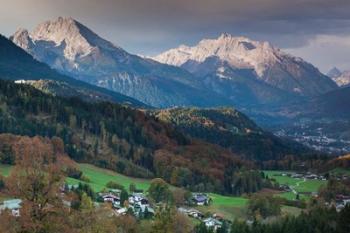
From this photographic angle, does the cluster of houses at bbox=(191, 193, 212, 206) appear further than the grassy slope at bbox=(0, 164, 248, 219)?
Yes

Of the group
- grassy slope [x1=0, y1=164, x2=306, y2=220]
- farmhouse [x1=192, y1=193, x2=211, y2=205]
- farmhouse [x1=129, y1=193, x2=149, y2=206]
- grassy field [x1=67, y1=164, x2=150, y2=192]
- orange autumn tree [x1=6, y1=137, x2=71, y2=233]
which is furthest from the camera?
grassy field [x1=67, y1=164, x2=150, y2=192]

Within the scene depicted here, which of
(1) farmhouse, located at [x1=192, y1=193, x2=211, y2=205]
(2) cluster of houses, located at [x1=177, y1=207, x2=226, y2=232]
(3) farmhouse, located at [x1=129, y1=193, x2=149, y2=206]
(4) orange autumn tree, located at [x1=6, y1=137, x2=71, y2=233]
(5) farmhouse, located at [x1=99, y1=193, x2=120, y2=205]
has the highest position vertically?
(4) orange autumn tree, located at [x1=6, y1=137, x2=71, y2=233]

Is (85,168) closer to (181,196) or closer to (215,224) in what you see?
(181,196)

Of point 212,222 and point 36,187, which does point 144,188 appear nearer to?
point 212,222

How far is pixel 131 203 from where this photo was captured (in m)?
145

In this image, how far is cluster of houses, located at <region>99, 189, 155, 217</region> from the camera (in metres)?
131

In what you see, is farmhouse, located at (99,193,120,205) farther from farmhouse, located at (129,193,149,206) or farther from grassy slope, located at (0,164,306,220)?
grassy slope, located at (0,164,306,220)

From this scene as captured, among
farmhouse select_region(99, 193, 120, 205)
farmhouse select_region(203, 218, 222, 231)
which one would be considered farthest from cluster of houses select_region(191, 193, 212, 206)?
farmhouse select_region(99, 193, 120, 205)

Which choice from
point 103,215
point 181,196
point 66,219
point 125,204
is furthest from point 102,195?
point 66,219

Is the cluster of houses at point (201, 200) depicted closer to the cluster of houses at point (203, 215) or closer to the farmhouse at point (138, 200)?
the cluster of houses at point (203, 215)

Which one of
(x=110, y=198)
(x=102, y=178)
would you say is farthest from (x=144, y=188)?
(x=110, y=198)

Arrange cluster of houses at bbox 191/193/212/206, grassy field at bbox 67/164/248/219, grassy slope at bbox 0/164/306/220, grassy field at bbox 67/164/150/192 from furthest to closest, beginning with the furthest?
1. grassy field at bbox 67/164/150/192
2. cluster of houses at bbox 191/193/212/206
3. grassy field at bbox 67/164/248/219
4. grassy slope at bbox 0/164/306/220

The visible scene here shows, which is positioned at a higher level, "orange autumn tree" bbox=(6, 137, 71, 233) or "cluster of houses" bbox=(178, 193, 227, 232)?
"orange autumn tree" bbox=(6, 137, 71, 233)

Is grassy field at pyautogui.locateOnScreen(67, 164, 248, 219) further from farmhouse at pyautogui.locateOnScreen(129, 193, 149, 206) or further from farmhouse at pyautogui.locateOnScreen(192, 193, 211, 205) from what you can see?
farmhouse at pyautogui.locateOnScreen(129, 193, 149, 206)
